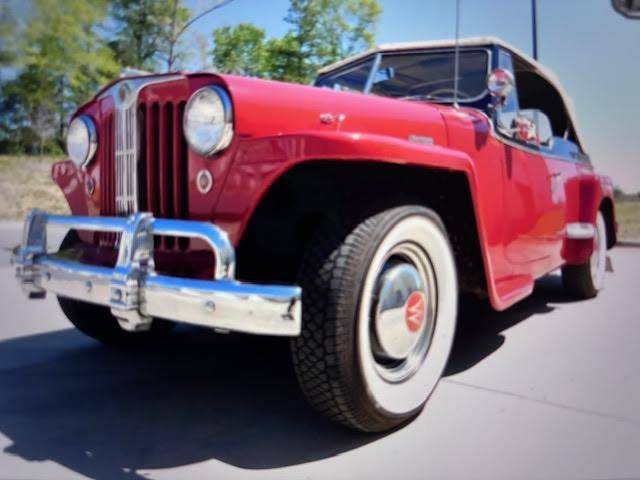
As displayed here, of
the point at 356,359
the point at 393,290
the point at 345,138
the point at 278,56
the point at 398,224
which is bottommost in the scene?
the point at 356,359

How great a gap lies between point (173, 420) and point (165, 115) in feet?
4.01

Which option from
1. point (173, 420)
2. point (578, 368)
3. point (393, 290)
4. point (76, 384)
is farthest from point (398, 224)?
point (76, 384)

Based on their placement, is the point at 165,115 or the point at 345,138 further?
the point at 165,115

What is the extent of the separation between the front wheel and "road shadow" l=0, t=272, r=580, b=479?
0.70ft

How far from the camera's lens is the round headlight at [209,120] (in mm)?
1971

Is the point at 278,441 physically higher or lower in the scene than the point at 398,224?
lower

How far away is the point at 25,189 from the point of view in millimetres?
18969

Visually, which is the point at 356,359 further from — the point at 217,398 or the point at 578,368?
the point at 578,368

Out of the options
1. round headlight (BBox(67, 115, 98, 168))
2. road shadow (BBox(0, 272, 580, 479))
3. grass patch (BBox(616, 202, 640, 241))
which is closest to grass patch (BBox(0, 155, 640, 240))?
grass patch (BBox(616, 202, 640, 241))

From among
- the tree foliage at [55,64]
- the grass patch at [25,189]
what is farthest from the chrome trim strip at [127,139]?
the tree foliage at [55,64]

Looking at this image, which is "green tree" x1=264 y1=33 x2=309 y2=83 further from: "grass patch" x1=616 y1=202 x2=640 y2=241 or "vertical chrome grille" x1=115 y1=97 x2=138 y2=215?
"grass patch" x1=616 y1=202 x2=640 y2=241

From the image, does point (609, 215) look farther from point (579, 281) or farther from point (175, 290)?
point (175, 290)

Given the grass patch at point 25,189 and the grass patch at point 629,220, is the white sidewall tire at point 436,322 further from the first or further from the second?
the grass patch at point 25,189

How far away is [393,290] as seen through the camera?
2.14 metres
